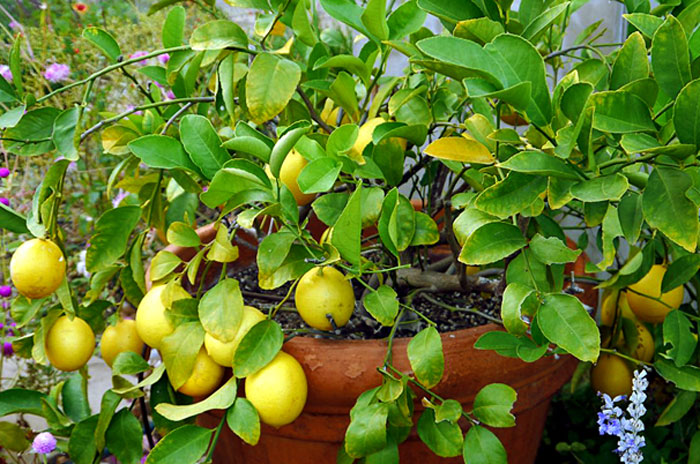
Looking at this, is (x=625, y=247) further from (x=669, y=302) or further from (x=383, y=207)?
(x=383, y=207)

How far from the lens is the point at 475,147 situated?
691 millimetres

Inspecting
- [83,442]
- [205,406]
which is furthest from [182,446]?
[83,442]

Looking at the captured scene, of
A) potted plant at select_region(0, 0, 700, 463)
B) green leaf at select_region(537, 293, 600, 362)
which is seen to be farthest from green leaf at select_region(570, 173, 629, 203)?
green leaf at select_region(537, 293, 600, 362)

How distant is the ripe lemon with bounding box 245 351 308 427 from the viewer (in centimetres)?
71

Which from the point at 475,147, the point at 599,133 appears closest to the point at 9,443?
the point at 475,147

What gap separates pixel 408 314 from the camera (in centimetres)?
95

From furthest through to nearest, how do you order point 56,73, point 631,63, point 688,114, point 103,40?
point 56,73 < point 103,40 < point 631,63 < point 688,114

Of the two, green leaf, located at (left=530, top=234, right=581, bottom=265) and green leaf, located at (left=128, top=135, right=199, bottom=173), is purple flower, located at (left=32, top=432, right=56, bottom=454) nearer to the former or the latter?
green leaf, located at (left=128, top=135, right=199, bottom=173)

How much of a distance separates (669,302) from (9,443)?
0.98 meters

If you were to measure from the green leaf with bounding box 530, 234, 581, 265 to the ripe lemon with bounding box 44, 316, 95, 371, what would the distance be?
1.88 ft

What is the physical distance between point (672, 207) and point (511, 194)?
0.13m

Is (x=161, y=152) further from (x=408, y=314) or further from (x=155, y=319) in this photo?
(x=408, y=314)

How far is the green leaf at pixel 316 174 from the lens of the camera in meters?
0.64

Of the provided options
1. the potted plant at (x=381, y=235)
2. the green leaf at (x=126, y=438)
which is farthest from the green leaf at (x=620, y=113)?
the green leaf at (x=126, y=438)
